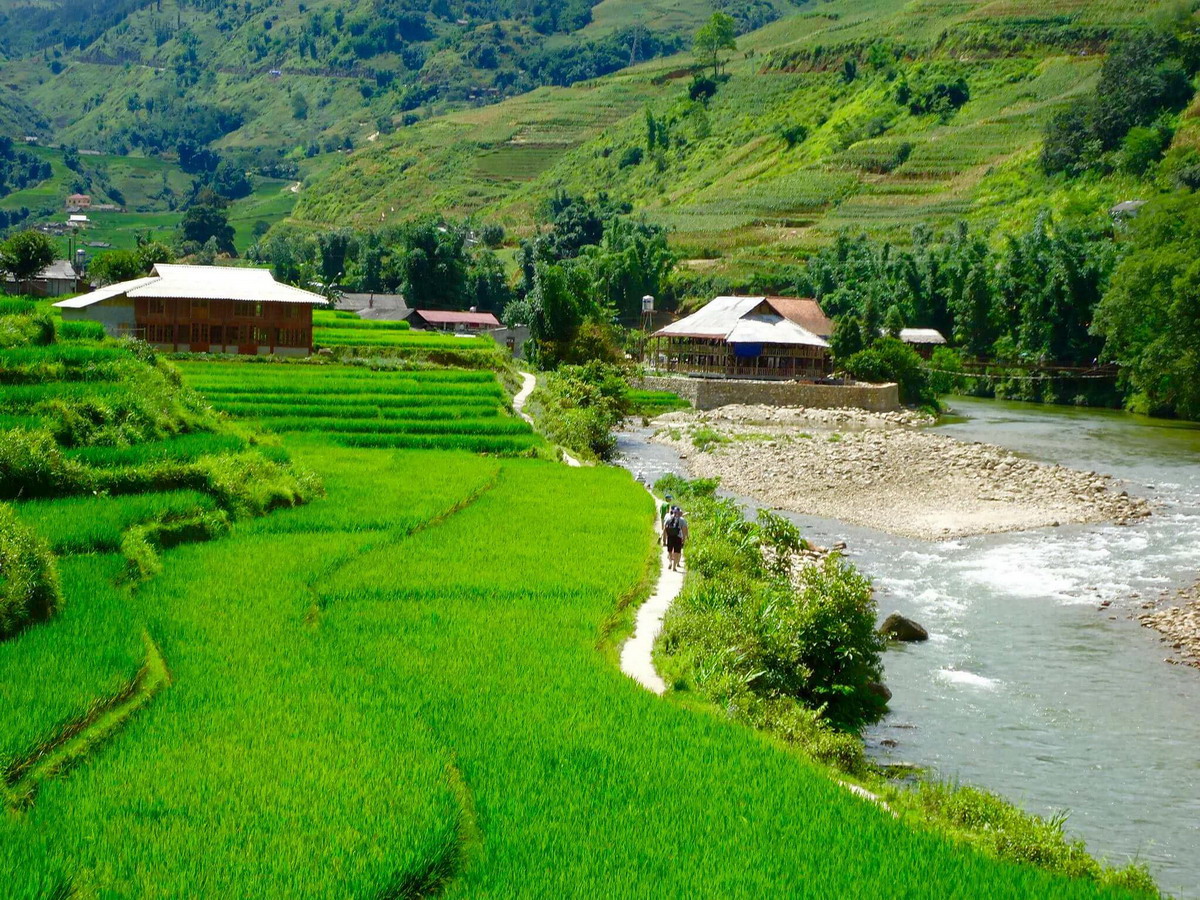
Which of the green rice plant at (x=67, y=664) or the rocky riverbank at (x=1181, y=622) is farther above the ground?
the green rice plant at (x=67, y=664)

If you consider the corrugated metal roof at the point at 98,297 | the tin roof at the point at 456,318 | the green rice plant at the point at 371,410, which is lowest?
the green rice plant at the point at 371,410

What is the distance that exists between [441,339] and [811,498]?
24588mm

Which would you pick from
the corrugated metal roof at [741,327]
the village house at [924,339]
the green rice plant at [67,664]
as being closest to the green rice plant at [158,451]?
the green rice plant at [67,664]

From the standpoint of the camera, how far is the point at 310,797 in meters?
9.47

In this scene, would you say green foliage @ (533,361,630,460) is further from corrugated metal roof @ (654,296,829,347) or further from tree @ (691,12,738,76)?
tree @ (691,12,738,76)

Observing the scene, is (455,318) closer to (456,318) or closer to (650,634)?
(456,318)

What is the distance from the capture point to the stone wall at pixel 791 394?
196ft

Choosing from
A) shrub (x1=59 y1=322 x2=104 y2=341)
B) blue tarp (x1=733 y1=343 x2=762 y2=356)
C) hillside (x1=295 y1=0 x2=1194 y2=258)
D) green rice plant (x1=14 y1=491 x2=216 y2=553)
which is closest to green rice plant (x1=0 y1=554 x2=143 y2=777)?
green rice plant (x1=14 y1=491 x2=216 y2=553)

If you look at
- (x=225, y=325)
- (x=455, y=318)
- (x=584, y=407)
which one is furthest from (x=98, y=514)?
(x=455, y=318)

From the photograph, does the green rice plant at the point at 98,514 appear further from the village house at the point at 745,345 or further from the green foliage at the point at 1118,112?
the green foliage at the point at 1118,112

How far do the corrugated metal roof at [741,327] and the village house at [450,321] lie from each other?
19.7 m

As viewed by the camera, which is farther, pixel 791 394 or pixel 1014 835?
pixel 791 394

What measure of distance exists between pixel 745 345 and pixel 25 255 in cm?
4101

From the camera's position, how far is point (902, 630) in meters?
21.2
